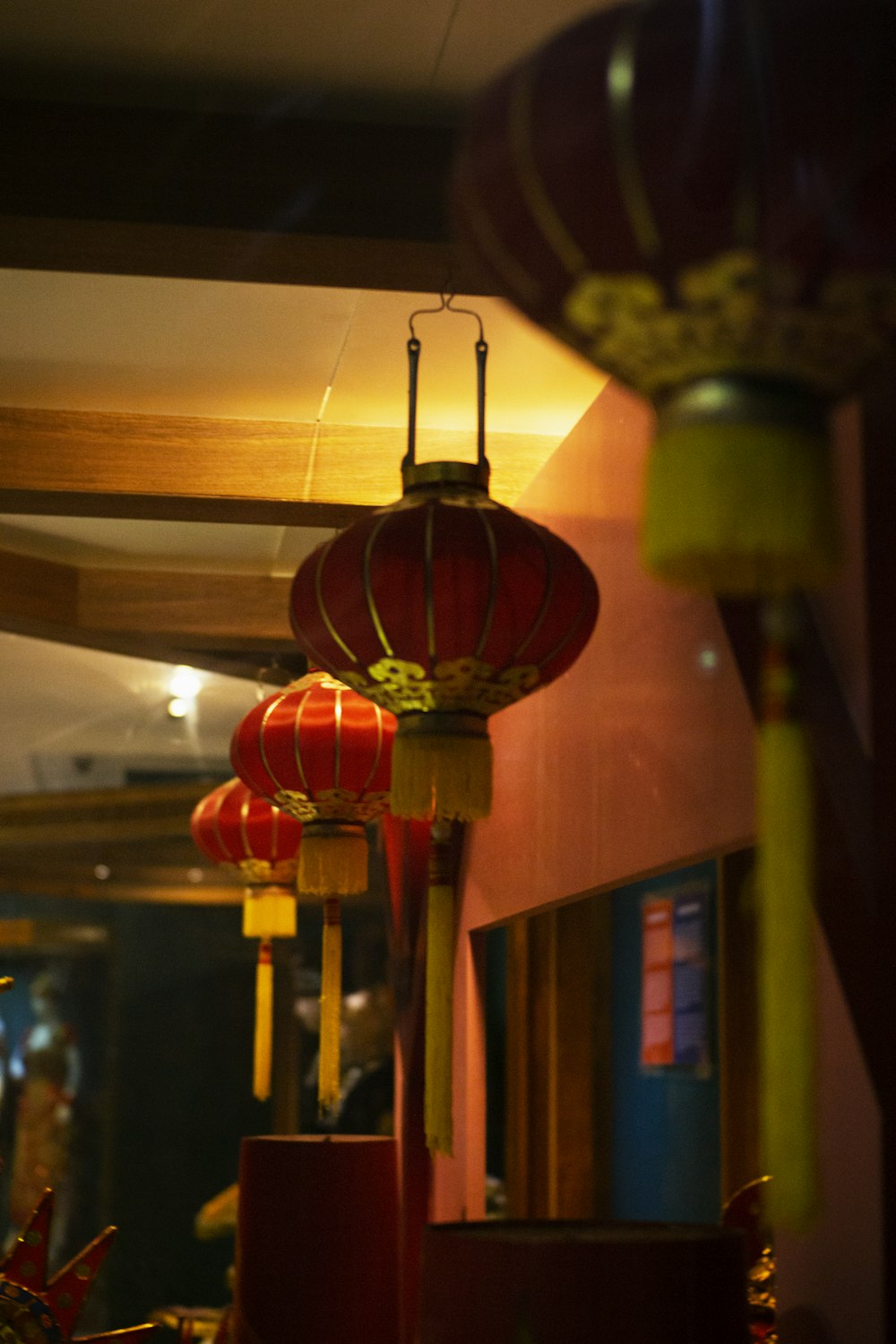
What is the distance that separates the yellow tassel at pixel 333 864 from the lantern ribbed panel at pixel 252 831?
125 cm

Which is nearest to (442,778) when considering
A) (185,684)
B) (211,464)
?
(211,464)

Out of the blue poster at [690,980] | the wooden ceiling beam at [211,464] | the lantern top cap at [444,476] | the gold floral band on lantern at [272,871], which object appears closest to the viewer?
the lantern top cap at [444,476]

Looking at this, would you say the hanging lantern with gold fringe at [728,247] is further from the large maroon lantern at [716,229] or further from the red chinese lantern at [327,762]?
the red chinese lantern at [327,762]

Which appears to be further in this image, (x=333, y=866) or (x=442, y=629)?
(x=333, y=866)

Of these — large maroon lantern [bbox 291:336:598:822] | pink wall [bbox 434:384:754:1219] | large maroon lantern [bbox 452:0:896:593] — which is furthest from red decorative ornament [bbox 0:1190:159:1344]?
large maroon lantern [bbox 452:0:896:593]

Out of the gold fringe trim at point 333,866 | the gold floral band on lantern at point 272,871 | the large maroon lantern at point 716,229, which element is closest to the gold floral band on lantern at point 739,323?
the large maroon lantern at point 716,229

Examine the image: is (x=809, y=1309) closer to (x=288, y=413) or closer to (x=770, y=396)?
Answer: (x=770, y=396)

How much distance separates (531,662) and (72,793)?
5.54 meters

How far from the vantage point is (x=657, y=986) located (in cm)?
504

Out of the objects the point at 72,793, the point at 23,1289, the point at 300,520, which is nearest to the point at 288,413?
the point at 300,520

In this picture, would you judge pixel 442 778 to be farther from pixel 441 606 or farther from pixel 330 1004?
pixel 330 1004

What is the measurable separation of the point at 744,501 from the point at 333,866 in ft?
6.70

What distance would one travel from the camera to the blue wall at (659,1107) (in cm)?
461

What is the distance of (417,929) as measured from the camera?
457cm
